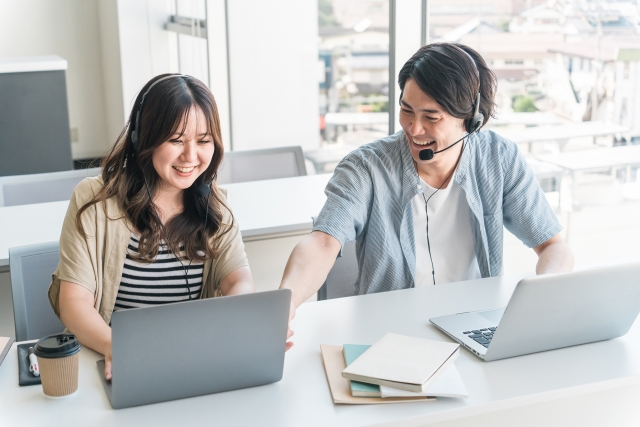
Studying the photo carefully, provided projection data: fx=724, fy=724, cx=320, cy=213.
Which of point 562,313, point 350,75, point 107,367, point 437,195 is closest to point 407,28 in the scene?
point 350,75

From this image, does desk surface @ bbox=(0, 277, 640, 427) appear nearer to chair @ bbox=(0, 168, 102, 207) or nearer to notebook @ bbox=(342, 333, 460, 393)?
notebook @ bbox=(342, 333, 460, 393)

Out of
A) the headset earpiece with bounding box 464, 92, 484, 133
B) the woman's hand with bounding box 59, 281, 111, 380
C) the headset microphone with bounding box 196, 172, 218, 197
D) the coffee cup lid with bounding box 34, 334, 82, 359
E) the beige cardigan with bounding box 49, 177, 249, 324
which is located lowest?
the woman's hand with bounding box 59, 281, 111, 380

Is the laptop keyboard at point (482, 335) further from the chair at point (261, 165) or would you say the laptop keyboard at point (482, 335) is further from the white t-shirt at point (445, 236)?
the chair at point (261, 165)

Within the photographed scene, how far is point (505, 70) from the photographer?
3303 mm

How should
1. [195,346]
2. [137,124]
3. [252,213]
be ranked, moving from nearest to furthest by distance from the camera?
1. [195,346]
2. [137,124]
3. [252,213]

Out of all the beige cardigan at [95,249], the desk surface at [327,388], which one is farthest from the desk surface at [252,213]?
the desk surface at [327,388]

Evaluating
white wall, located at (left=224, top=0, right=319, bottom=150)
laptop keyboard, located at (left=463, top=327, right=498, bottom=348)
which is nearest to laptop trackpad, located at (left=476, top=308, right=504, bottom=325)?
laptop keyboard, located at (left=463, top=327, right=498, bottom=348)

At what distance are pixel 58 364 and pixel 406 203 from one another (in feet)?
3.15

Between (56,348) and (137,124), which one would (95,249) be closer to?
(137,124)

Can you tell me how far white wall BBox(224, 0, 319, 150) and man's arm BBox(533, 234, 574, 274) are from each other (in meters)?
2.79

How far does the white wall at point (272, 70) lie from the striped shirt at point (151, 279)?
2.81 metres

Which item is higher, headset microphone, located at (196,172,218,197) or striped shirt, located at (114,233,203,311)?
headset microphone, located at (196,172,218,197)

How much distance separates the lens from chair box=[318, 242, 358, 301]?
2.02 meters

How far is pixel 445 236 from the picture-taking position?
6.26 ft
